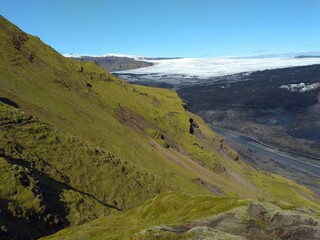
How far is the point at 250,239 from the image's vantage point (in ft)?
82.4

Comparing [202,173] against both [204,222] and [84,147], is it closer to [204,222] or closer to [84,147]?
[84,147]

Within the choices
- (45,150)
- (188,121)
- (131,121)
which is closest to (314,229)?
(45,150)

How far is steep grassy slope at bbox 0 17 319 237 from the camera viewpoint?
46.7 metres

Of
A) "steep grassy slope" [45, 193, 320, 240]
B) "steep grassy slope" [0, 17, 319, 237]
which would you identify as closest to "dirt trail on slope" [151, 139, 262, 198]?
"steep grassy slope" [0, 17, 319, 237]

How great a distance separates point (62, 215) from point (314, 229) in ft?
92.6

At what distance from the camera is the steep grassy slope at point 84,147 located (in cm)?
4672

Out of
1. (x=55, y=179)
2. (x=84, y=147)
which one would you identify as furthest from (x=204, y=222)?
(x=84, y=147)

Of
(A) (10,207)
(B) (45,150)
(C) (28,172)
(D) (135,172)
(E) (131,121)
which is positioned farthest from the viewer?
(E) (131,121)

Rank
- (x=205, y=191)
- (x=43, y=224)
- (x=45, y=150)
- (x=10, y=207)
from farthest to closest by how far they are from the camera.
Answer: (x=205, y=191)
(x=45, y=150)
(x=43, y=224)
(x=10, y=207)

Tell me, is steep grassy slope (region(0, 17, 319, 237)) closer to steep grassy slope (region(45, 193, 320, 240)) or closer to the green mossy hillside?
the green mossy hillside

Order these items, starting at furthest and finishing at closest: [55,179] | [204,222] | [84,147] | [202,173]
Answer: [202,173]
[84,147]
[55,179]
[204,222]

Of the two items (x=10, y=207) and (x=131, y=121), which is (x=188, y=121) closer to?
(x=131, y=121)

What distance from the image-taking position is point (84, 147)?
60844mm

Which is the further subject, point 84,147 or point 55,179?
point 84,147
